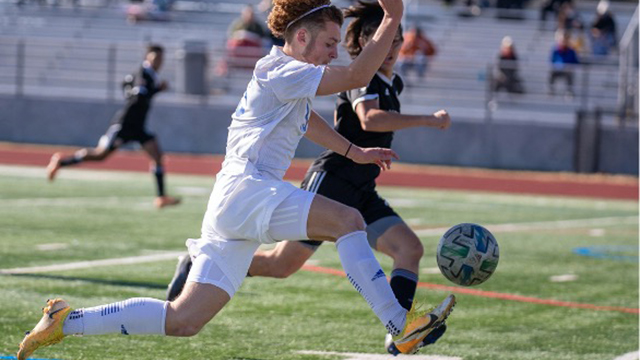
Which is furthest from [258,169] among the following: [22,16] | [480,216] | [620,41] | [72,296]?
[22,16]

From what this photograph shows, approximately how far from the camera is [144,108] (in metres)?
16.5

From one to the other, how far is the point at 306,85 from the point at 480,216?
10679 millimetres

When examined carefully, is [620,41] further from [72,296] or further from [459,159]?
[72,296]

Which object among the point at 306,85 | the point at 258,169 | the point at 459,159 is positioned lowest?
the point at 459,159

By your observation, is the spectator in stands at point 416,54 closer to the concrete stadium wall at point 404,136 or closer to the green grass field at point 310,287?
the concrete stadium wall at point 404,136

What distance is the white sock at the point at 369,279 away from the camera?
19.3ft

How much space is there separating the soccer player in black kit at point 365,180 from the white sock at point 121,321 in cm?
181

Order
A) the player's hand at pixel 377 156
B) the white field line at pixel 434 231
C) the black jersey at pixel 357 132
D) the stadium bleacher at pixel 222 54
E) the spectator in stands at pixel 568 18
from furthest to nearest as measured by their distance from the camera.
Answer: the spectator in stands at pixel 568 18, the stadium bleacher at pixel 222 54, the white field line at pixel 434 231, the black jersey at pixel 357 132, the player's hand at pixel 377 156

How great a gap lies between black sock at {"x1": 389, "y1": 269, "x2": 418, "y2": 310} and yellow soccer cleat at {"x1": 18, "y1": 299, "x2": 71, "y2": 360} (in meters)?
2.12

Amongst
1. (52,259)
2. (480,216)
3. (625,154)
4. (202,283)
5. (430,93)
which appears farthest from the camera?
(430,93)

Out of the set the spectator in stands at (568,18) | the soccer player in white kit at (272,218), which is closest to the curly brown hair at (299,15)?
the soccer player in white kit at (272,218)

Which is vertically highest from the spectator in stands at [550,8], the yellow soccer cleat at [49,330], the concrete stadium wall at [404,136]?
the yellow soccer cleat at [49,330]

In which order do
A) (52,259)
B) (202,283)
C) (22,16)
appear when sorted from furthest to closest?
1. (22,16)
2. (52,259)
3. (202,283)

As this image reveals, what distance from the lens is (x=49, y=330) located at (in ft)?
19.2
